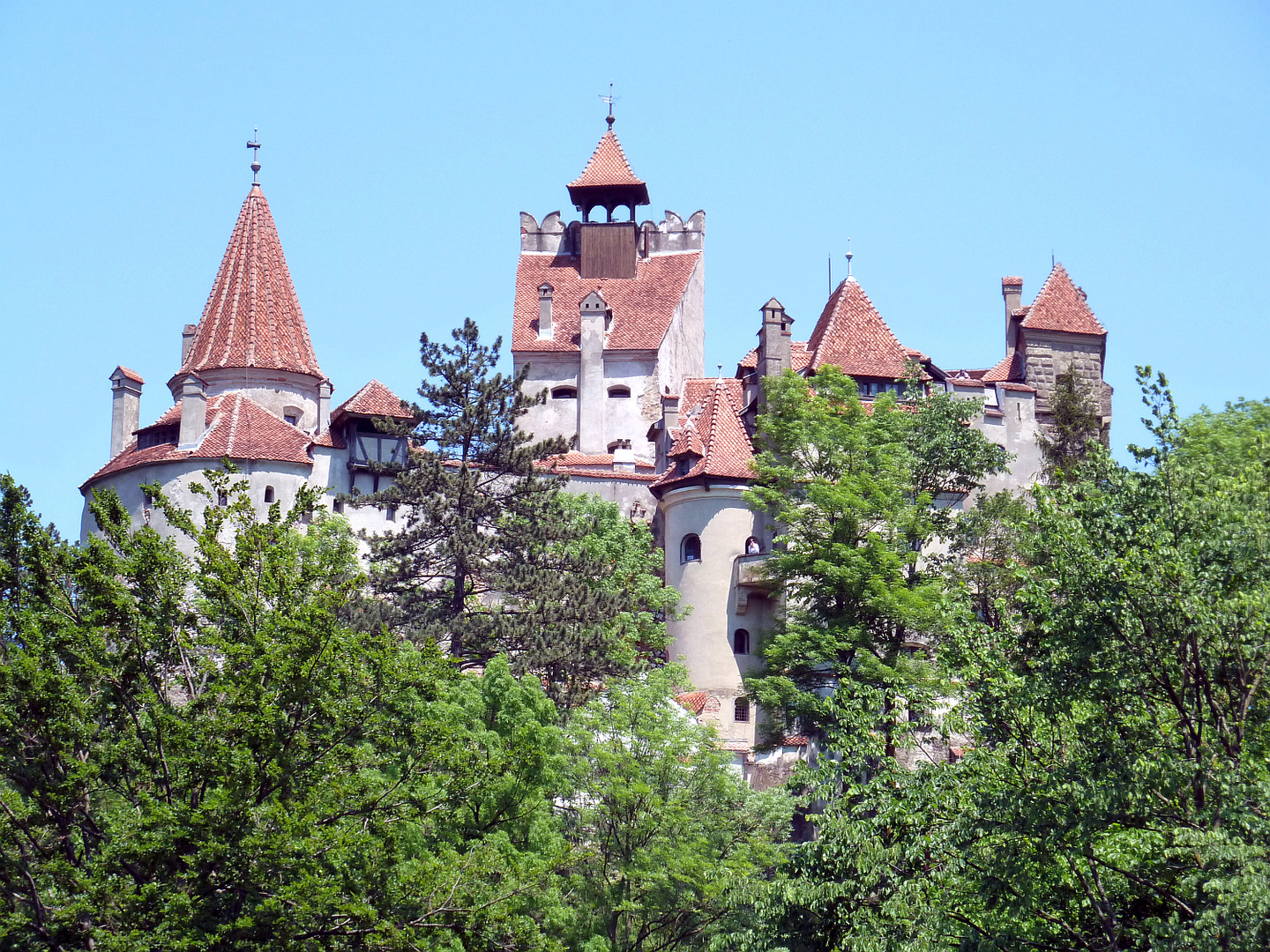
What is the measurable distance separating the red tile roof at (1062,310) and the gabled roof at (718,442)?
→ 12.0 metres

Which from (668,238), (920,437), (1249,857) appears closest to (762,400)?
(920,437)

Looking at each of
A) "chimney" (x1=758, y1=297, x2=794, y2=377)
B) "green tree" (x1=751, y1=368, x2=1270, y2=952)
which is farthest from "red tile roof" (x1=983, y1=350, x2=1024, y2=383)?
"green tree" (x1=751, y1=368, x2=1270, y2=952)

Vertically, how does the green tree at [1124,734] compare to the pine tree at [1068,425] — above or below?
below

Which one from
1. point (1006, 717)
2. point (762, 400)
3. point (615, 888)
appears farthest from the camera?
point (762, 400)

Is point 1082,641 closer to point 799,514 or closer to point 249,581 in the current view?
point 249,581

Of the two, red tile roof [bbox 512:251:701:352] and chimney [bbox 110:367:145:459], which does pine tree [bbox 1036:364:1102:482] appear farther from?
chimney [bbox 110:367:145:459]

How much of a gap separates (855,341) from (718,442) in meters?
6.92

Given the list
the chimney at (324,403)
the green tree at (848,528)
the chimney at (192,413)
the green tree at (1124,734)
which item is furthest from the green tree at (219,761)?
the chimney at (324,403)

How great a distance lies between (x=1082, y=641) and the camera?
24734 mm

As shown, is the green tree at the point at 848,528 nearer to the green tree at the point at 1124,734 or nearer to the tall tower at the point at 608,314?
the green tree at the point at 1124,734

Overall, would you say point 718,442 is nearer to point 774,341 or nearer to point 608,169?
point 774,341

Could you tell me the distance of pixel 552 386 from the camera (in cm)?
6775

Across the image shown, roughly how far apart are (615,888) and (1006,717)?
31.8 feet

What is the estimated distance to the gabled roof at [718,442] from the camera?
168 ft
